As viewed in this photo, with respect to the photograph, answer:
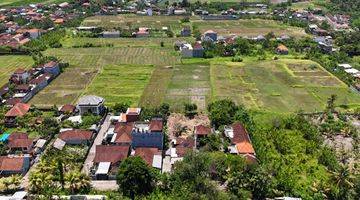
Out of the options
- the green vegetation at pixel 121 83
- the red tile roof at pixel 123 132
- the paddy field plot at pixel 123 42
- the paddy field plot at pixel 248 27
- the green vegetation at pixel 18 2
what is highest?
the red tile roof at pixel 123 132

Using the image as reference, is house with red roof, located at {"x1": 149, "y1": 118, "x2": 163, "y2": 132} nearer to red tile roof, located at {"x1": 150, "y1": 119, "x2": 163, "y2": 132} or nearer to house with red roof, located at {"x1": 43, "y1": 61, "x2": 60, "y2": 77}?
red tile roof, located at {"x1": 150, "y1": 119, "x2": 163, "y2": 132}

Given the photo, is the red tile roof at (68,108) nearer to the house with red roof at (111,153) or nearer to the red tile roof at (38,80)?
the red tile roof at (38,80)

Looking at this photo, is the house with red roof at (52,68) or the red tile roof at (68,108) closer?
the red tile roof at (68,108)

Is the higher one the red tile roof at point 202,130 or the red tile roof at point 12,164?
the red tile roof at point 12,164

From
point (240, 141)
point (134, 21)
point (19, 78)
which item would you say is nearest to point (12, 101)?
point (19, 78)

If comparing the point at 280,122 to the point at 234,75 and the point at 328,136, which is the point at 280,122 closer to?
the point at 328,136

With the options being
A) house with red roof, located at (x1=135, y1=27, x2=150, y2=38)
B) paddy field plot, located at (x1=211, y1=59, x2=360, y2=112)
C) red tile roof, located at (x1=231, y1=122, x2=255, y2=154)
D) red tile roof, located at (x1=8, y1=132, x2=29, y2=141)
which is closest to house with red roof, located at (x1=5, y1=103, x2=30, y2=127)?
red tile roof, located at (x1=8, y1=132, x2=29, y2=141)

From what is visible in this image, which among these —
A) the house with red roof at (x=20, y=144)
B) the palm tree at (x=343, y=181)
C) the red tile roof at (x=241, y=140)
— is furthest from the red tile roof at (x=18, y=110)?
the palm tree at (x=343, y=181)
